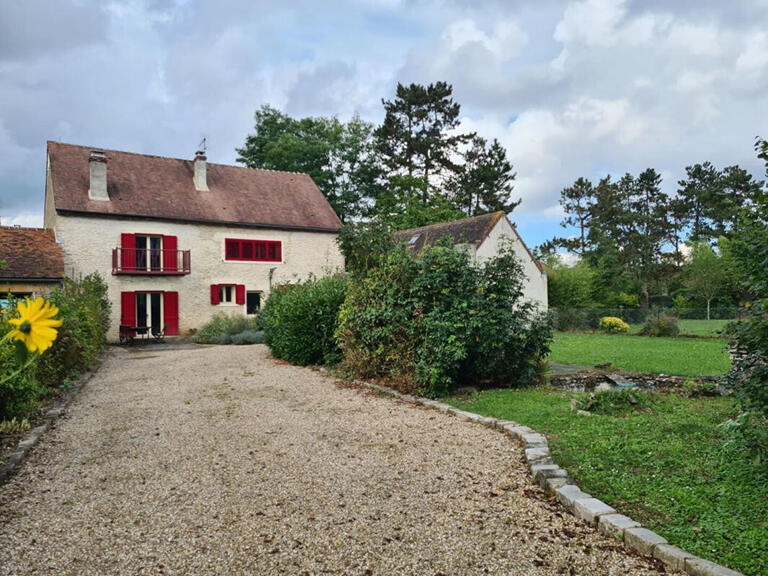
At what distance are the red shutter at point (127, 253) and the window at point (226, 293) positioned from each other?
3567mm

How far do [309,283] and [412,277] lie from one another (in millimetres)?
4560

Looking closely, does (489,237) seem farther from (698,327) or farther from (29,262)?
(29,262)

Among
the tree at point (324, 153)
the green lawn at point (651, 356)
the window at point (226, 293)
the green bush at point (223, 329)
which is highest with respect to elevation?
the tree at point (324, 153)

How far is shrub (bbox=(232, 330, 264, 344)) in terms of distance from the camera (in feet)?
Result: 57.8

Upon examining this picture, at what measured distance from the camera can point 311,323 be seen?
36.4ft

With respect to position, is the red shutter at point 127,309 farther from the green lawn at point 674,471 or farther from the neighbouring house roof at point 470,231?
the green lawn at point 674,471

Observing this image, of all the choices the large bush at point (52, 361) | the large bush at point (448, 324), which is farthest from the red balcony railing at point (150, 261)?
the large bush at point (448, 324)

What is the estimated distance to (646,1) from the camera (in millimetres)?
6992

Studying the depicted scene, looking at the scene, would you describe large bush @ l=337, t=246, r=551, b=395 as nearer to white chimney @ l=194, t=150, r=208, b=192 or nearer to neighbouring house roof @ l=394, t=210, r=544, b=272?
neighbouring house roof @ l=394, t=210, r=544, b=272

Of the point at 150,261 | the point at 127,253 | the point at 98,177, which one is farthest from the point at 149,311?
the point at 98,177

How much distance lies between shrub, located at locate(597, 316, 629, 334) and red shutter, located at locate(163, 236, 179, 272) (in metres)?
18.5

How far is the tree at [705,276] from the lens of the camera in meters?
29.7

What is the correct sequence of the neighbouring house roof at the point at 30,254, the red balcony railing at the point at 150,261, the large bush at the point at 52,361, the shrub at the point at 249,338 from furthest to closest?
the red balcony railing at the point at 150,261 < the shrub at the point at 249,338 < the neighbouring house roof at the point at 30,254 < the large bush at the point at 52,361

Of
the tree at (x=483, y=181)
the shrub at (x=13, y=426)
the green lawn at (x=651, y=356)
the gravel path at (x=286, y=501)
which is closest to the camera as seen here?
the gravel path at (x=286, y=501)
